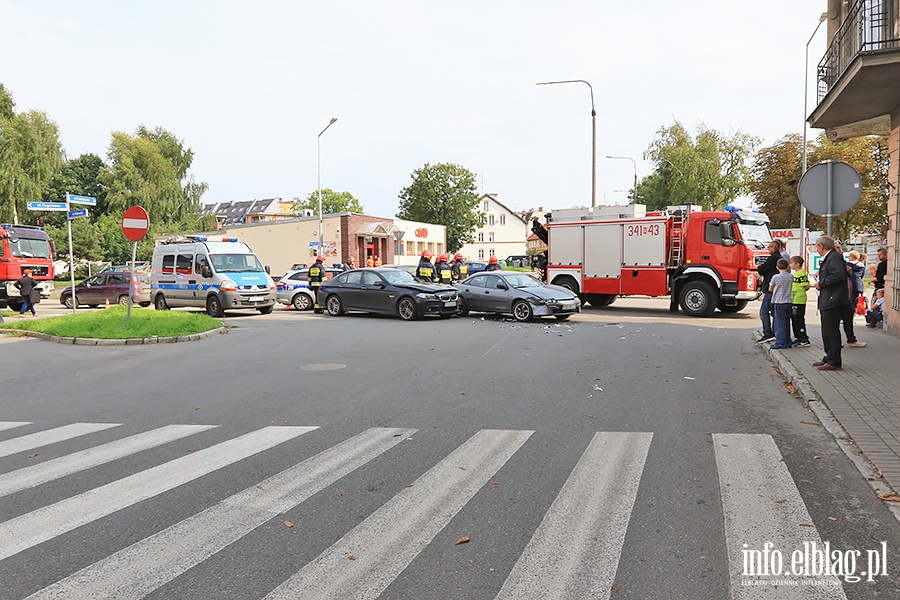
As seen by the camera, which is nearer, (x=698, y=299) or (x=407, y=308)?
(x=407, y=308)

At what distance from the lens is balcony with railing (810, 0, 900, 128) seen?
33.7 ft

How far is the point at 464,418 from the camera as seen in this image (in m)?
6.94

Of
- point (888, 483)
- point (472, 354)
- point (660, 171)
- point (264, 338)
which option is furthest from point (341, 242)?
point (888, 483)

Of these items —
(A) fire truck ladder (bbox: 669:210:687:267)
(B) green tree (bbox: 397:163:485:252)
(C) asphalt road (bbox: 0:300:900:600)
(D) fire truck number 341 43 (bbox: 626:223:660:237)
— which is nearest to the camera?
(C) asphalt road (bbox: 0:300:900:600)

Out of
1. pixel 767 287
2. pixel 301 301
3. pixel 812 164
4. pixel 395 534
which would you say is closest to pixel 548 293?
pixel 767 287

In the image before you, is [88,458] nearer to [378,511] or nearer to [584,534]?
[378,511]

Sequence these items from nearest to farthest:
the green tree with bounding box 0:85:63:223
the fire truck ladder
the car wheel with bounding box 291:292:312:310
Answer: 1. the fire truck ladder
2. the car wheel with bounding box 291:292:312:310
3. the green tree with bounding box 0:85:63:223

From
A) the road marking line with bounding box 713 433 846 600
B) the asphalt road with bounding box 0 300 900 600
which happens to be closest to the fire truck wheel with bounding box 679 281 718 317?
the asphalt road with bounding box 0 300 900 600

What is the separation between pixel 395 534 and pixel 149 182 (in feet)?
210

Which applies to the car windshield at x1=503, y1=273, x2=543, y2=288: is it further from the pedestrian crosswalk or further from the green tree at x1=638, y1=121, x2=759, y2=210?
the green tree at x1=638, y1=121, x2=759, y2=210

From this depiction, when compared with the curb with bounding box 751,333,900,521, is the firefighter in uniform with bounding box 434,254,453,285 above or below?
above

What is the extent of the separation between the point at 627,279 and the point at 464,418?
1512cm

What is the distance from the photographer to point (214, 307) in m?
21.0

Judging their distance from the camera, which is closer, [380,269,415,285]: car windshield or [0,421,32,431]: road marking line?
[0,421,32,431]: road marking line
